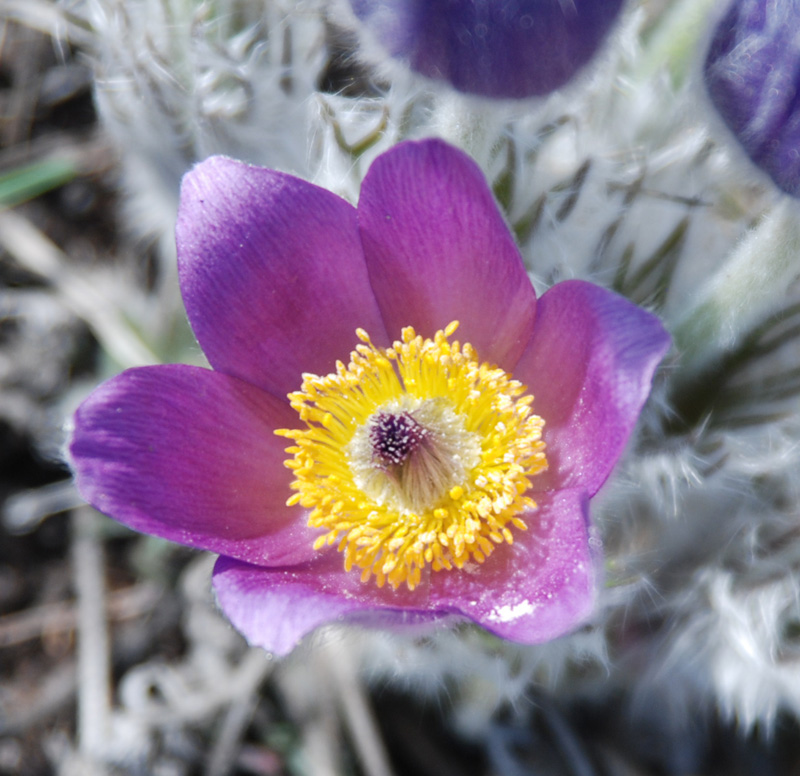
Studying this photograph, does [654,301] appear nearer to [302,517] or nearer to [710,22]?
[710,22]

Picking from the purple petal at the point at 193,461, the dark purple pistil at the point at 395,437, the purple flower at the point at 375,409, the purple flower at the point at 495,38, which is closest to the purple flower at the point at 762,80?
the purple flower at the point at 495,38

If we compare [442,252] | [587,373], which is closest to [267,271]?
[442,252]

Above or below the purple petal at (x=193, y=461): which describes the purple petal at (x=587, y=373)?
above

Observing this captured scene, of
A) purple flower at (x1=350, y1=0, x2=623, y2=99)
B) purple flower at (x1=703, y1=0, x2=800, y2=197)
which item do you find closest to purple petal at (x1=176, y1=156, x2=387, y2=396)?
purple flower at (x1=350, y1=0, x2=623, y2=99)

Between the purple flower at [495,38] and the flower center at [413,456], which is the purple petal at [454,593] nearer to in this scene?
the flower center at [413,456]

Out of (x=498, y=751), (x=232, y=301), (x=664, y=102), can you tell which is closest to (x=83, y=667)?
(x=498, y=751)

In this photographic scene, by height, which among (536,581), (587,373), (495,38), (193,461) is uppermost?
(495,38)

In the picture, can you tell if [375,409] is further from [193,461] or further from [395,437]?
[193,461]
